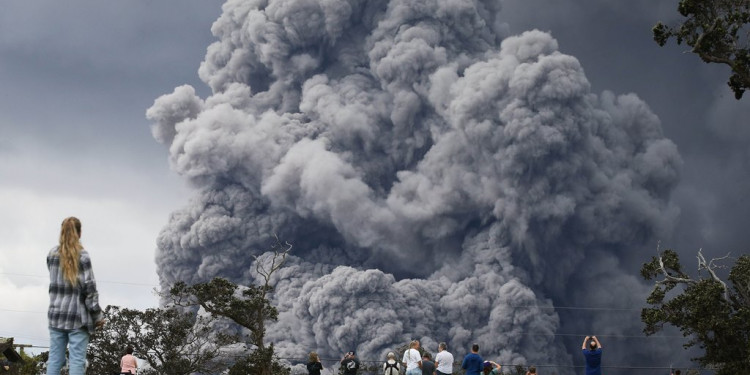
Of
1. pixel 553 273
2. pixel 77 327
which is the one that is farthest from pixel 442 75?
pixel 77 327

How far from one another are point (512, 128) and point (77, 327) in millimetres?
84385

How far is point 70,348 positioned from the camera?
7551 mm

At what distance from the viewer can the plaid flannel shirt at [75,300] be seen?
7.51 metres

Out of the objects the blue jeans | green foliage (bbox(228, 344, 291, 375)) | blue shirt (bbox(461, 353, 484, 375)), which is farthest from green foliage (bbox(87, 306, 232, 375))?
the blue jeans

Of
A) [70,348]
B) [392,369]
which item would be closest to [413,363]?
[392,369]

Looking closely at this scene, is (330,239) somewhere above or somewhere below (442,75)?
below

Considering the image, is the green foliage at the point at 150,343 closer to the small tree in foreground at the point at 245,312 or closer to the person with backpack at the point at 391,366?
the small tree in foreground at the point at 245,312

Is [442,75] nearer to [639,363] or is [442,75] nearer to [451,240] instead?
[451,240]

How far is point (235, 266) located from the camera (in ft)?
328

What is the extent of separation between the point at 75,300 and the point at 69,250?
1.52ft

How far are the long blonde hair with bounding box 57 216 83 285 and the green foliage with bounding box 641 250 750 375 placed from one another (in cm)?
2319

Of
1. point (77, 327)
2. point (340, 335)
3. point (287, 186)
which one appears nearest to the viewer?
point (77, 327)

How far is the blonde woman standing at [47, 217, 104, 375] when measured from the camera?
24.6 feet

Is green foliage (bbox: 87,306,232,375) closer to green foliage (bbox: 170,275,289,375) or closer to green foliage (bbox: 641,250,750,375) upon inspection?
green foliage (bbox: 170,275,289,375)
